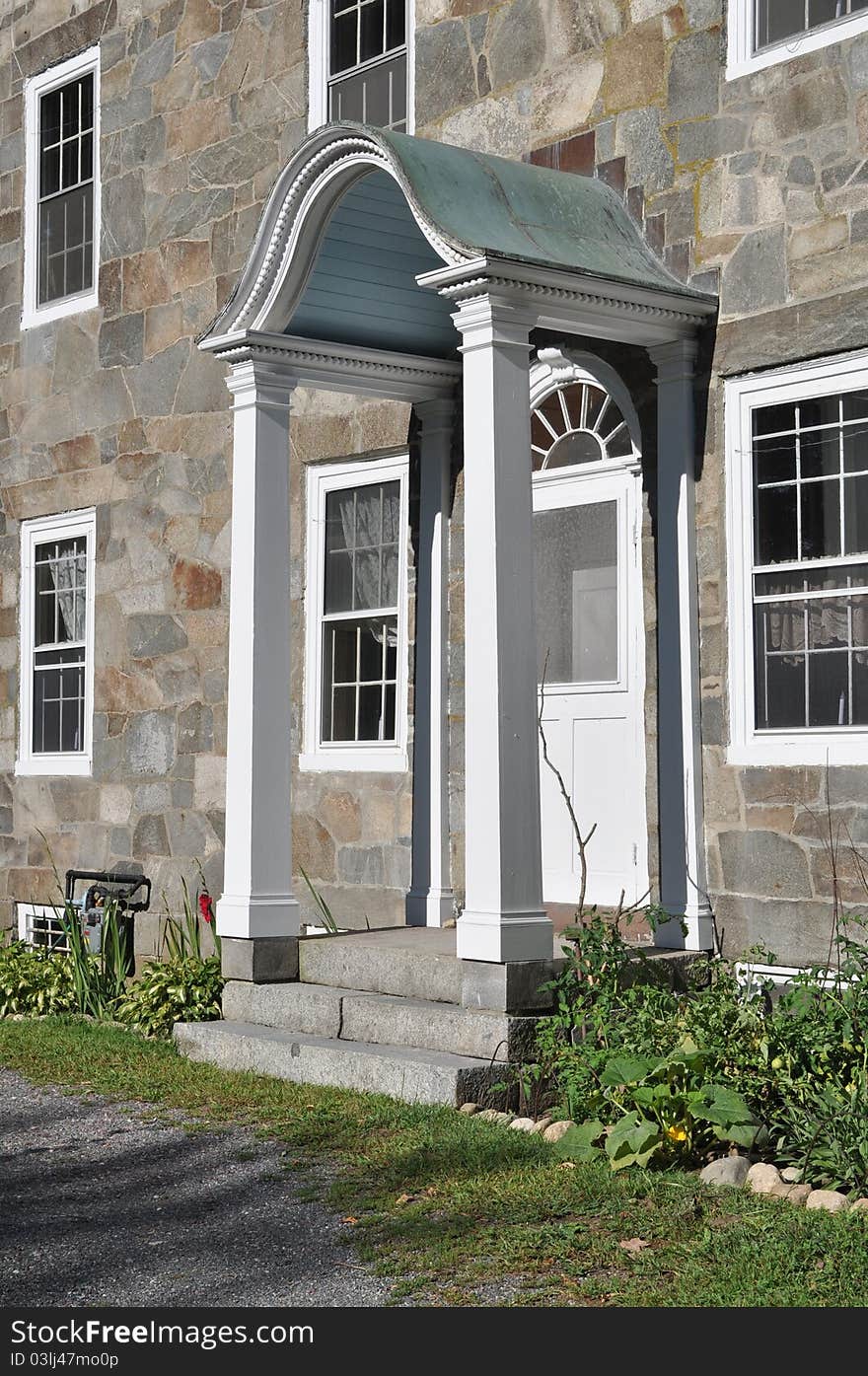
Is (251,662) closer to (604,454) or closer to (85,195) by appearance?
(604,454)

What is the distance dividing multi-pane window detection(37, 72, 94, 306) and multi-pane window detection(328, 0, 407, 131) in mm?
2844

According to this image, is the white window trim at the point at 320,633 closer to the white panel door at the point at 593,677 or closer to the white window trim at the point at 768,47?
the white panel door at the point at 593,677

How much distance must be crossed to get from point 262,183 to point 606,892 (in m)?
5.09

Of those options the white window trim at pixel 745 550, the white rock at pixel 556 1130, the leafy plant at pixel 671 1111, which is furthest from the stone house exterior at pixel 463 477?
the leafy plant at pixel 671 1111

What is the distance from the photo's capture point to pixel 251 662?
28.0ft

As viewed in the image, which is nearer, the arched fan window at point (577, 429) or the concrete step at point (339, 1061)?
the concrete step at point (339, 1061)

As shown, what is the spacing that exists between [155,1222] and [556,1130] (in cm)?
165

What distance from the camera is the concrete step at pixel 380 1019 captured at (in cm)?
696

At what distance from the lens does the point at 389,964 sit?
793 cm

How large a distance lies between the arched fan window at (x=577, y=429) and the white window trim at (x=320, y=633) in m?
0.99

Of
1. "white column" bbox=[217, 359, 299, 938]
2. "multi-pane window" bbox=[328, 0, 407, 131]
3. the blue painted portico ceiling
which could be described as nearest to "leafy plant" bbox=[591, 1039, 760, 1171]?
"white column" bbox=[217, 359, 299, 938]

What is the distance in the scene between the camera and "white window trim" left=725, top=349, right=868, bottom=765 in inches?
302

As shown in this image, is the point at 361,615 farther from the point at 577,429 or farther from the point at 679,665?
the point at 679,665

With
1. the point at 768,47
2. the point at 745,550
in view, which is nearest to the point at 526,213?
the point at 768,47
